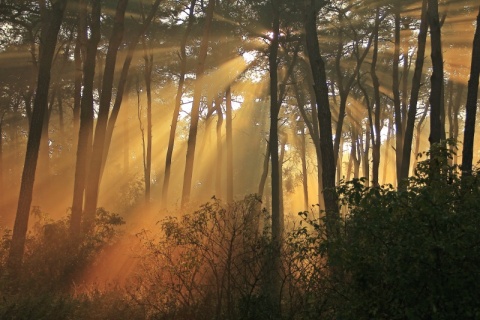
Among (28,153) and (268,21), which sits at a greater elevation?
(268,21)

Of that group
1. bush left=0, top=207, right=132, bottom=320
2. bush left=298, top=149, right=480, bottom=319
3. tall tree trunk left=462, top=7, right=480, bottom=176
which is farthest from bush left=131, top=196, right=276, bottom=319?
tall tree trunk left=462, top=7, right=480, bottom=176

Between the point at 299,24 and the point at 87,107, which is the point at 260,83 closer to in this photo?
the point at 299,24

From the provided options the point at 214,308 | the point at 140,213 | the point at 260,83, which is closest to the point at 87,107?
the point at 214,308

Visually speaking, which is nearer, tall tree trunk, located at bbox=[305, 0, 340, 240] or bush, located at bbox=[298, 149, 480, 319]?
bush, located at bbox=[298, 149, 480, 319]

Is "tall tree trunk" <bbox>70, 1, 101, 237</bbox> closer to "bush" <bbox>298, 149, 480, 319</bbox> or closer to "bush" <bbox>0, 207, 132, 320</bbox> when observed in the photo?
"bush" <bbox>0, 207, 132, 320</bbox>

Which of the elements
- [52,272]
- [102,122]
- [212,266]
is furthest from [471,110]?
[52,272]

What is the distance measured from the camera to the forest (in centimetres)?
532

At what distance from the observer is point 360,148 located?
3638cm

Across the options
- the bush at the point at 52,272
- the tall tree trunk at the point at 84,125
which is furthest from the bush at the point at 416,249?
the tall tree trunk at the point at 84,125

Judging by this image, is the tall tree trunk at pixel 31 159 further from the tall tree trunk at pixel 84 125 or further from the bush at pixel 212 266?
the bush at pixel 212 266

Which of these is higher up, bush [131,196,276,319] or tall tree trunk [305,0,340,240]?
tall tree trunk [305,0,340,240]

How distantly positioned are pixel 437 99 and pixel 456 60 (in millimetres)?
12433

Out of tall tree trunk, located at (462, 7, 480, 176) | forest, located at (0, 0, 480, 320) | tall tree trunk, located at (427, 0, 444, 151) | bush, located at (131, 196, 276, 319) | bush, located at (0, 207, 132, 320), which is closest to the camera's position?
forest, located at (0, 0, 480, 320)

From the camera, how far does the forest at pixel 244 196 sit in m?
5.32
